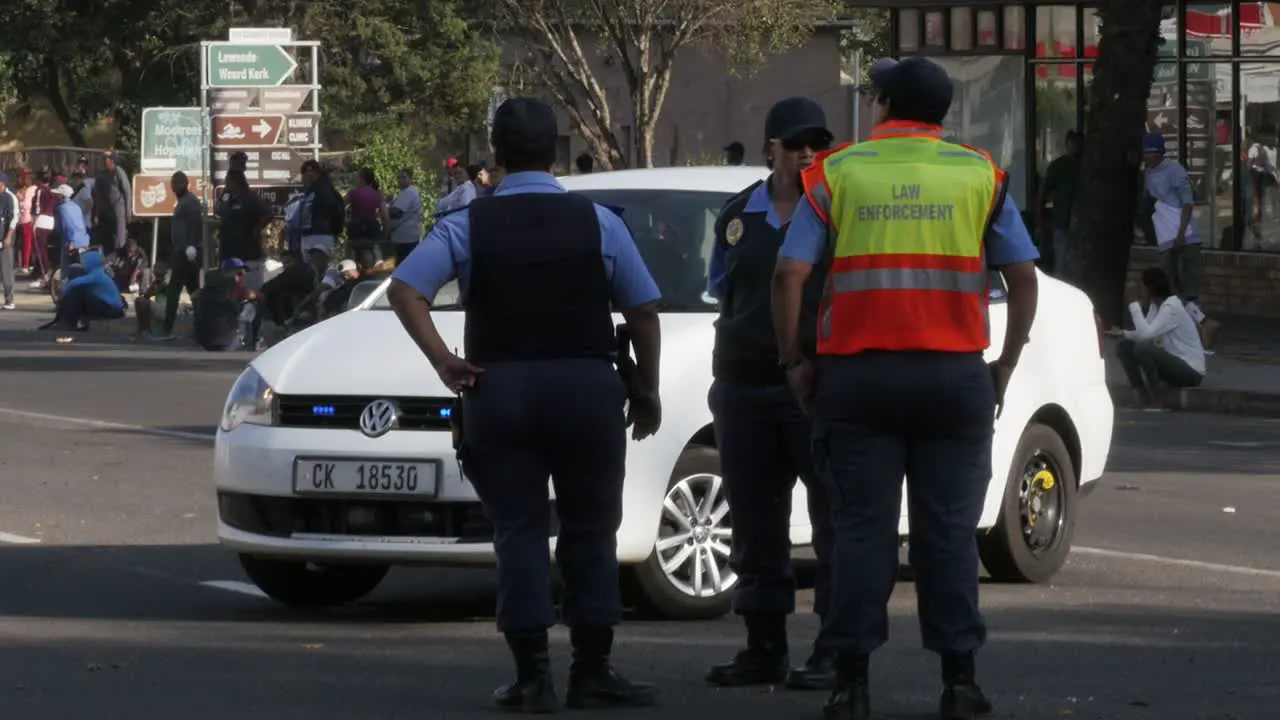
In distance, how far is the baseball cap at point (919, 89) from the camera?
6.53 meters

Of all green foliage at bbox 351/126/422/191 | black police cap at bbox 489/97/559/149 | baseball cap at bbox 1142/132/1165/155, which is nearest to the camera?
black police cap at bbox 489/97/559/149

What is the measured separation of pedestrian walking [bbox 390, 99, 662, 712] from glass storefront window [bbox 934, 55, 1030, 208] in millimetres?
23585

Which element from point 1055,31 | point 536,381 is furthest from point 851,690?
point 1055,31

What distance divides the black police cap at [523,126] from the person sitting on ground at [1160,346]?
12.0m

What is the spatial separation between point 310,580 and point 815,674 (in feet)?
8.54

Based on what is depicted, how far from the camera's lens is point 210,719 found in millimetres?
6914

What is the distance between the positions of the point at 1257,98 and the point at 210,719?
21.5m

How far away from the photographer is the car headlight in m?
8.71

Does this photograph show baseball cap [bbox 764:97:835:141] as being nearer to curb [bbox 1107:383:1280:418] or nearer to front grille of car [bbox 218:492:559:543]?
front grille of car [bbox 218:492:559:543]

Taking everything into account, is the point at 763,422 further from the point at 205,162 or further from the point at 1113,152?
the point at 205,162

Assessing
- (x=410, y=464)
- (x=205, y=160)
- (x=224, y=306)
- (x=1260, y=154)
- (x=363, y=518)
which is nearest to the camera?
(x=410, y=464)

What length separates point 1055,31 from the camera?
97.3 ft

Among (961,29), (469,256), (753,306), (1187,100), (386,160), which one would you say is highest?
(961,29)

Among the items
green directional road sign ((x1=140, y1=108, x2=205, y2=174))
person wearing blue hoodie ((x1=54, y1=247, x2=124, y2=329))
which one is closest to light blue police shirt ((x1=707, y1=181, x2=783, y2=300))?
person wearing blue hoodie ((x1=54, y1=247, x2=124, y2=329))
